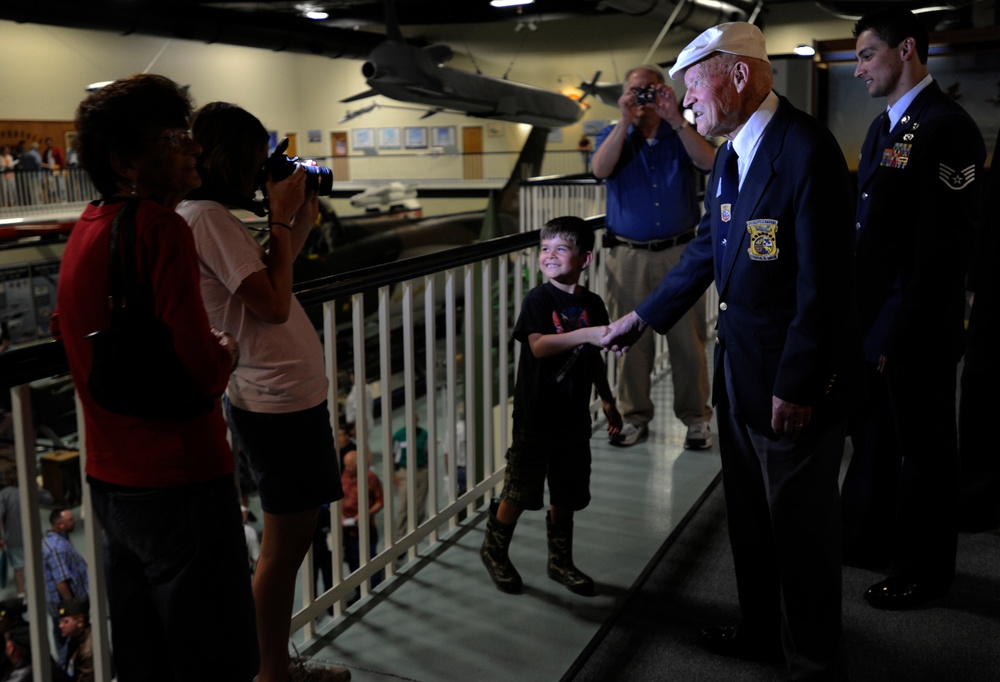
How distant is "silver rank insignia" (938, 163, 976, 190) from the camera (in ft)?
7.87

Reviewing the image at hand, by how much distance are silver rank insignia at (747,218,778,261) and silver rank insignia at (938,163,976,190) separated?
81 centimetres

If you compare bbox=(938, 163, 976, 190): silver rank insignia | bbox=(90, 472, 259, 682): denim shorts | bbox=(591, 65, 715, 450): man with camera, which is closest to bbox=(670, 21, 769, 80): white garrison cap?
bbox=(938, 163, 976, 190): silver rank insignia

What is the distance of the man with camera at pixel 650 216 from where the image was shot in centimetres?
377

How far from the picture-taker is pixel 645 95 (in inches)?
146

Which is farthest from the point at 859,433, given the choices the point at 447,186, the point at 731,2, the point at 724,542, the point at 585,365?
the point at 447,186

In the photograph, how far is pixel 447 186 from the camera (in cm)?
2317

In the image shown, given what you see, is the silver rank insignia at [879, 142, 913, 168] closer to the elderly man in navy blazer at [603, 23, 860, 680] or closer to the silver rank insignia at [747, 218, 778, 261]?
the elderly man in navy blazer at [603, 23, 860, 680]

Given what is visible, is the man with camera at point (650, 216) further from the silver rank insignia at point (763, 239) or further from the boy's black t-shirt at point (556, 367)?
the silver rank insignia at point (763, 239)

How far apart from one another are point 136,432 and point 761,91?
1387 mm

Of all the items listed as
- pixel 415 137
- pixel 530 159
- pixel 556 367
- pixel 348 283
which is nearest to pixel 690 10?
pixel 530 159

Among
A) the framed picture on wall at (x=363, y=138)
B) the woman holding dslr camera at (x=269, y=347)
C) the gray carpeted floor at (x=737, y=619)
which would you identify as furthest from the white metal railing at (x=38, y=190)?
the woman holding dslr camera at (x=269, y=347)

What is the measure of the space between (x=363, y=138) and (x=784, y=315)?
24.6m

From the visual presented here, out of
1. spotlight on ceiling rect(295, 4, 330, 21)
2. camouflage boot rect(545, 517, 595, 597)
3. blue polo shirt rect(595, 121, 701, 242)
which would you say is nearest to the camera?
camouflage boot rect(545, 517, 595, 597)

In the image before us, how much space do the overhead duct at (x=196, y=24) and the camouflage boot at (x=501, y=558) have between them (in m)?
12.7
